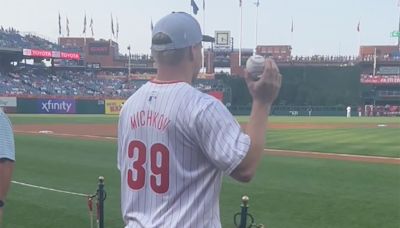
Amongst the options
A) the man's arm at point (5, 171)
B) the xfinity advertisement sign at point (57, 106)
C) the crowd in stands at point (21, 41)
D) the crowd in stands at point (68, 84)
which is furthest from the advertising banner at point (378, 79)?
the man's arm at point (5, 171)

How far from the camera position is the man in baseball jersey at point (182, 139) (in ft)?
6.93

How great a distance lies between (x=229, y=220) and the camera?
25.3 ft

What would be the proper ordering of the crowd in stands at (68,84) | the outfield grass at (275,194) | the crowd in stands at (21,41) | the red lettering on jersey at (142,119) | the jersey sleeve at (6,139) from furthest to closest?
the crowd in stands at (21,41) < the crowd in stands at (68,84) < the outfield grass at (275,194) < the jersey sleeve at (6,139) < the red lettering on jersey at (142,119)

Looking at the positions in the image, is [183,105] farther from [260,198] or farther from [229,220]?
[260,198]

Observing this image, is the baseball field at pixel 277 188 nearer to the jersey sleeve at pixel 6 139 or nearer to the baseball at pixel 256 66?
the jersey sleeve at pixel 6 139

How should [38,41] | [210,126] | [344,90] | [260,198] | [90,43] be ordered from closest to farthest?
1. [210,126]
2. [260,198]
3. [344,90]
4. [38,41]
5. [90,43]

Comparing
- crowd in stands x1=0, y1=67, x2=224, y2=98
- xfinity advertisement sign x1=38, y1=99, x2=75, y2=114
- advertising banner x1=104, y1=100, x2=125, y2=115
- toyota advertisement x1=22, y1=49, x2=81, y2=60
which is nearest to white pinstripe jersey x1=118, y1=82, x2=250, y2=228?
crowd in stands x1=0, y1=67, x2=224, y2=98

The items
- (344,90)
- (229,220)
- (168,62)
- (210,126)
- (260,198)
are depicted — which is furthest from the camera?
(344,90)

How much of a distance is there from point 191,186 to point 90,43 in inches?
3403

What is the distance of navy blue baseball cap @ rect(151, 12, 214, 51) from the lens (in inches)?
89.4

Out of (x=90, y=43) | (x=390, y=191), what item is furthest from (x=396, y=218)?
(x=90, y=43)

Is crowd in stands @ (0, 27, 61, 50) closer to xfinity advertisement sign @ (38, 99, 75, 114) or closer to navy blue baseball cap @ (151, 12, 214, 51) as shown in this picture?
xfinity advertisement sign @ (38, 99, 75, 114)

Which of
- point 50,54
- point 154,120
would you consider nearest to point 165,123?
point 154,120

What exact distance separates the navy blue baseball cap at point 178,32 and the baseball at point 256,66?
0.28 m
